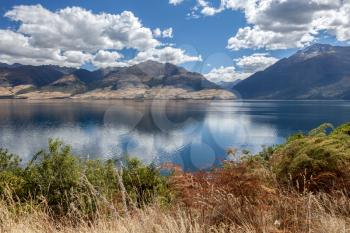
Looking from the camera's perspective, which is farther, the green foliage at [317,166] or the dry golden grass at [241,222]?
the green foliage at [317,166]

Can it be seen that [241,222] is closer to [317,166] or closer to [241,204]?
[241,204]

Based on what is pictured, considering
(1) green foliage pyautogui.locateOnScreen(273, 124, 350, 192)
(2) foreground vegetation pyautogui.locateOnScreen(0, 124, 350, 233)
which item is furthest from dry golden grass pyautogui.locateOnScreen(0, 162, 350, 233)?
(1) green foliage pyautogui.locateOnScreen(273, 124, 350, 192)

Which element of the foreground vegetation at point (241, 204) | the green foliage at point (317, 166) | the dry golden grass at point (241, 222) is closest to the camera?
the dry golden grass at point (241, 222)

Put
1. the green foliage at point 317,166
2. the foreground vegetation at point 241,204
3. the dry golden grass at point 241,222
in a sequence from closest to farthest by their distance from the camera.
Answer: the dry golden grass at point 241,222
the foreground vegetation at point 241,204
the green foliage at point 317,166

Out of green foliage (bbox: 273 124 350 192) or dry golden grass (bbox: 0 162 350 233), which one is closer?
dry golden grass (bbox: 0 162 350 233)

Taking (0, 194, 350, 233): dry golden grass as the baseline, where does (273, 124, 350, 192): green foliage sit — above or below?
above

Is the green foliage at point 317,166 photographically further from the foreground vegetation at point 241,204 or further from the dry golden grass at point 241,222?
the dry golden grass at point 241,222

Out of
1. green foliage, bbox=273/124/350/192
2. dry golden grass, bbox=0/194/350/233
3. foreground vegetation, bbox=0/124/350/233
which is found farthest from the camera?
green foliage, bbox=273/124/350/192

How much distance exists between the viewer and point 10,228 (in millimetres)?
6344

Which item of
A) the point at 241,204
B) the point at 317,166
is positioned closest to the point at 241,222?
the point at 241,204

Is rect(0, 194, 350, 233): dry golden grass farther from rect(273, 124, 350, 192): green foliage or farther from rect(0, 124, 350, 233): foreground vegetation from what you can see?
rect(273, 124, 350, 192): green foliage

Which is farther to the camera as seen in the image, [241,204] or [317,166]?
[317,166]

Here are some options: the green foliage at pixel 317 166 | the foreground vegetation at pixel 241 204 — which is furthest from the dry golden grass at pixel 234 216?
the green foliage at pixel 317 166

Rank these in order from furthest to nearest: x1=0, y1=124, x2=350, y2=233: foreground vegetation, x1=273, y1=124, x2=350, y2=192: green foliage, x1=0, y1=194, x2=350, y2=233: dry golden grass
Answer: x1=273, y1=124, x2=350, y2=192: green foliage < x1=0, y1=124, x2=350, y2=233: foreground vegetation < x1=0, y1=194, x2=350, y2=233: dry golden grass
